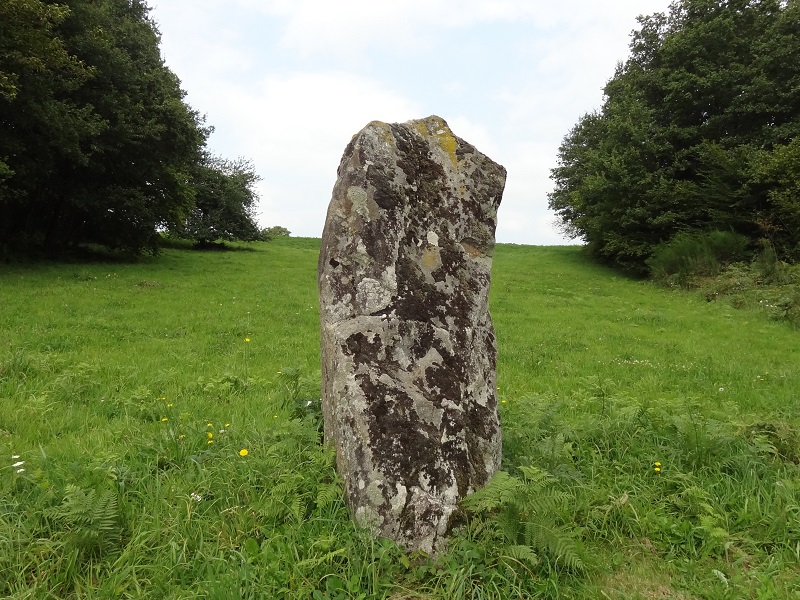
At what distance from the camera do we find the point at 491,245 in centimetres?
427

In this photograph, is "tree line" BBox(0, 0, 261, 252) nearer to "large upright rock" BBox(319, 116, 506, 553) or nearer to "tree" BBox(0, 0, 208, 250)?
"tree" BBox(0, 0, 208, 250)

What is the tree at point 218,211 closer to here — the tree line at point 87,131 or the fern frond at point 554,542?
the tree line at point 87,131

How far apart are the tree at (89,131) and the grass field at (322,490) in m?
12.9

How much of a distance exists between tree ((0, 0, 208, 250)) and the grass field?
507 inches

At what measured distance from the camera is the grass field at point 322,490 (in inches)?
122

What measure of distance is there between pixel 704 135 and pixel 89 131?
29244mm

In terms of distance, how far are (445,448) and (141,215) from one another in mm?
23535

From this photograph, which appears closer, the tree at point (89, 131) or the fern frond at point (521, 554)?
the fern frond at point (521, 554)

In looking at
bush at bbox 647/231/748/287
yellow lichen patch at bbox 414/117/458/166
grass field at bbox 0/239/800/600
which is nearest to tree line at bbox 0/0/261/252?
grass field at bbox 0/239/800/600

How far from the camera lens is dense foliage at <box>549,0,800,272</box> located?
78.8 ft

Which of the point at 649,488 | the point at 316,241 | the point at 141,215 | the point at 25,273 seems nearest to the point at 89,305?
the point at 25,273

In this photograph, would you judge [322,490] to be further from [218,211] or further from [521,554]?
[218,211]

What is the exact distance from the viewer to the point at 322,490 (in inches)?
139

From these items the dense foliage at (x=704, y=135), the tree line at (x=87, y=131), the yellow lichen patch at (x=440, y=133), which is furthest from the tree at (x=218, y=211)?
the yellow lichen patch at (x=440, y=133)
